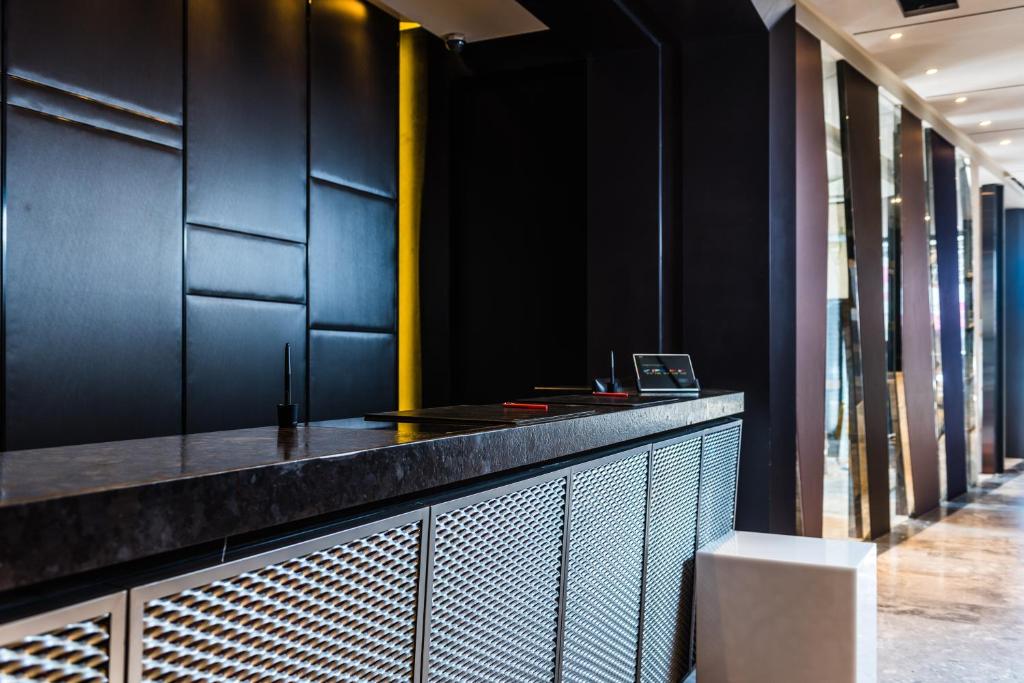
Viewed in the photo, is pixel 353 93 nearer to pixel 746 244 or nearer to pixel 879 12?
pixel 746 244

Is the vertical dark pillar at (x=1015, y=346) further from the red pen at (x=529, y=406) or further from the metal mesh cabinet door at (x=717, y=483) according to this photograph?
the red pen at (x=529, y=406)

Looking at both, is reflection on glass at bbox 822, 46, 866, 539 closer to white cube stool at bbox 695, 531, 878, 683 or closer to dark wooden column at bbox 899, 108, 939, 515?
dark wooden column at bbox 899, 108, 939, 515

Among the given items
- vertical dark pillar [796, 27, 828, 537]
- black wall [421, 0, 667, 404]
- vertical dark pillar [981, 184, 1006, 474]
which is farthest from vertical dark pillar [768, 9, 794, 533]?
vertical dark pillar [981, 184, 1006, 474]

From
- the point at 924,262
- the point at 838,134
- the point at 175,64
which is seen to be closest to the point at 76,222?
the point at 175,64

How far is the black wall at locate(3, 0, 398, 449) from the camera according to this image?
316 centimetres

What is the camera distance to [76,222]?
3.28 m

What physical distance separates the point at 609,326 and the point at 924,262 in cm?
385

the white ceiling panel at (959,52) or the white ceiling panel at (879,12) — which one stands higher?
the white ceiling panel at (959,52)

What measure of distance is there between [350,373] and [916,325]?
454 cm

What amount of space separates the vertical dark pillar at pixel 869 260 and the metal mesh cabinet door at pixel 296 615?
490 cm

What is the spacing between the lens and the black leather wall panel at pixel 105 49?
122 inches

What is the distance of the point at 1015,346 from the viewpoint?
1107cm

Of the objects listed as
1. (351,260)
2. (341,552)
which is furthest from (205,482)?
(351,260)

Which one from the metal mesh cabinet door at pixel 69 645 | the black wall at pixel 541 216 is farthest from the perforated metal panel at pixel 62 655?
the black wall at pixel 541 216
